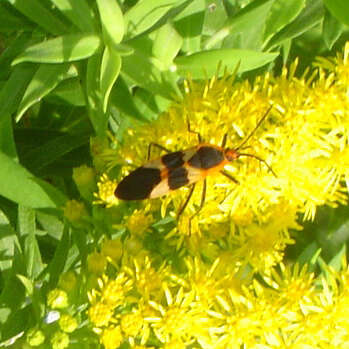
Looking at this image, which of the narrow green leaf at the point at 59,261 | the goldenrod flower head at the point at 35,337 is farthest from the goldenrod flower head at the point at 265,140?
the goldenrod flower head at the point at 35,337

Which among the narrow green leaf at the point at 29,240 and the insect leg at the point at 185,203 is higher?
the insect leg at the point at 185,203

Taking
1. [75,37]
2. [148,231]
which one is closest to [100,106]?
A: [75,37]

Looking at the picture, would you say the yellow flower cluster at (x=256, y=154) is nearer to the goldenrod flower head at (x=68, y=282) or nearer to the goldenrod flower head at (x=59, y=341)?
the goldenrod flower head at (x=68, y=282)

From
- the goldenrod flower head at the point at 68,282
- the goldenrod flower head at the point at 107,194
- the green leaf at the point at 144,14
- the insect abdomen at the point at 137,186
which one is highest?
the green leaf at the point at 144,14

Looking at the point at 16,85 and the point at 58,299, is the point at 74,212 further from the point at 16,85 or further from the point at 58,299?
the point at 16,85

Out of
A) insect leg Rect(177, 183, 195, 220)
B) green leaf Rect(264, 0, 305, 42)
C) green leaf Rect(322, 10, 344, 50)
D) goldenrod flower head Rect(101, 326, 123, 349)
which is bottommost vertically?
goldenrod flower head Rect(101, 326, 123, 349)

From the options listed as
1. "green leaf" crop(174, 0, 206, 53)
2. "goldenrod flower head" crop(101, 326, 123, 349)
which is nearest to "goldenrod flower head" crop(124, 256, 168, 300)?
"goldenrod flower head" crop(101, 326, 123, 349)

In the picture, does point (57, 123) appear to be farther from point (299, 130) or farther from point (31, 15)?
point (299, 130)

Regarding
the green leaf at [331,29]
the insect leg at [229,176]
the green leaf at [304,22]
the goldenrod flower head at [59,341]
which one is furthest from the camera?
the green leaf at [304,22]

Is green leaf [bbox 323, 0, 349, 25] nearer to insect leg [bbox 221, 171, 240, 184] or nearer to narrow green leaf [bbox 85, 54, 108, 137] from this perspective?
insect leg [bbox 221, 171, 240, 184]
